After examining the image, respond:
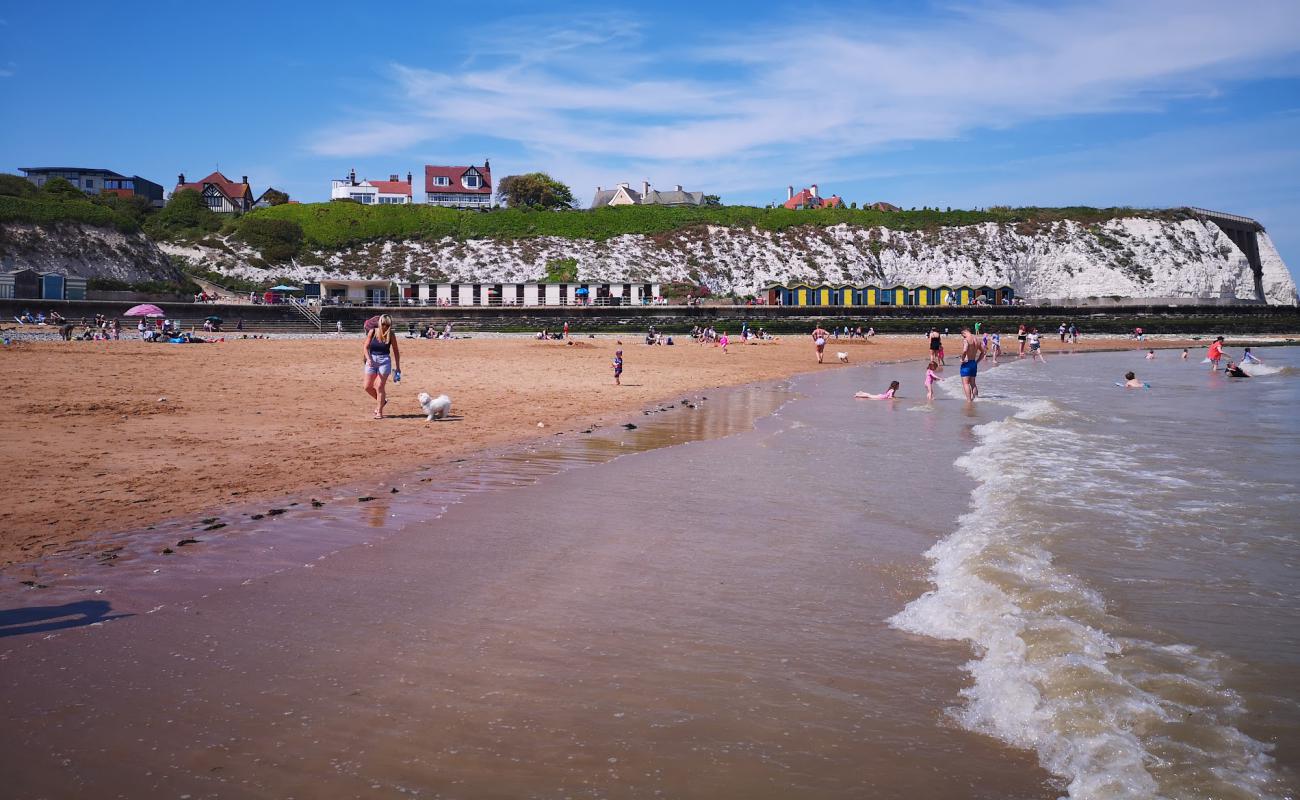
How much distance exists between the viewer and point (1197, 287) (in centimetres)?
9881

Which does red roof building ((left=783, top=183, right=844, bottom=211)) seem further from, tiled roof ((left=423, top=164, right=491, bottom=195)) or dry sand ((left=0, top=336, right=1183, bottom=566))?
dry sand ((left=0, top=336, right=1183, bottom=566))

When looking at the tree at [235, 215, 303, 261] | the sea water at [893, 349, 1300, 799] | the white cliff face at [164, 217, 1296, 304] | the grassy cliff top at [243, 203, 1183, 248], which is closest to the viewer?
the sea water at [893, 349, 1300, 799]

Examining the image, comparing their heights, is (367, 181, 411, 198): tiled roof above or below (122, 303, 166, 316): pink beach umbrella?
above

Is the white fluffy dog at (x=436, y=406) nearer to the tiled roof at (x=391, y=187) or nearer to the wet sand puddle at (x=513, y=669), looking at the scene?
the wet sand puddle at (x=513, y=669)

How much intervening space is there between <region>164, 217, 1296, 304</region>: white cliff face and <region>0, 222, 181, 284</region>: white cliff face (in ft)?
31.7

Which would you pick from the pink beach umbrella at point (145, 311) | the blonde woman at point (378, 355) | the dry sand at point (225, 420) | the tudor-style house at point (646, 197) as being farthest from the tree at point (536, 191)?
the blonde woman at point (378, 355)

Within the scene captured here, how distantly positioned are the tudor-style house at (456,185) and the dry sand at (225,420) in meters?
93.2

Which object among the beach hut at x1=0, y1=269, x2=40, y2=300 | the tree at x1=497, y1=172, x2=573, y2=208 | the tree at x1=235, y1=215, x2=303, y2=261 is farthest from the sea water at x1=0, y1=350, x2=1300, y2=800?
the tree at x1=497, y1=172, x2=573, y2=208

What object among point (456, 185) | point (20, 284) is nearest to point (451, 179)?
point (456, 185)

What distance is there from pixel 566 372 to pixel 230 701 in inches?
890

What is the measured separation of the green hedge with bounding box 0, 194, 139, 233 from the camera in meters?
62.4

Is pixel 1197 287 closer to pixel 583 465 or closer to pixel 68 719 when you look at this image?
pixel 583 465

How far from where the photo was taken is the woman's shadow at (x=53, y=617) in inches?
188

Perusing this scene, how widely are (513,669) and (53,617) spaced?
2742mm
